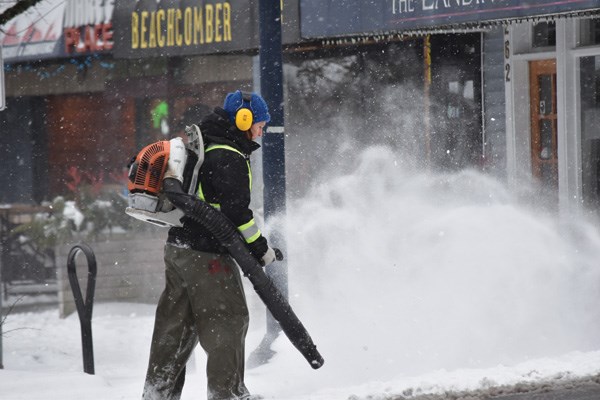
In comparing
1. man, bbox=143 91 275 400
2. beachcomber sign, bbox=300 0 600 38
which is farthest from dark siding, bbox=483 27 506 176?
man, bbox=143 91 275 400

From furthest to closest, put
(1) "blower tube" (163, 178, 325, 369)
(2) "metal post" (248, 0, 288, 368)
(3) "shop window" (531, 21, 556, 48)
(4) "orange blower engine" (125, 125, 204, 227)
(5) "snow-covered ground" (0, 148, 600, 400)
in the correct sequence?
(3) "shop window" (531, 21, 556, 48) → (2) "metal post" (248, 0, 288, 368) → (5) "snow-covered ground" (0, 148, 600, 400) → (4) "orange blower engine" (125, 125, 204, 227) → (1) "blower tube" (163, 178, 325, 369)

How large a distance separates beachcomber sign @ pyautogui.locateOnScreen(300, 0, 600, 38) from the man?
455 cm

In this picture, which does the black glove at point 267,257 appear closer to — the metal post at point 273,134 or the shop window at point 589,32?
the metal post at point 273,134

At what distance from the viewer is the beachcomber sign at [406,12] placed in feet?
32.1

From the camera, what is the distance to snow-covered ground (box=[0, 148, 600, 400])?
276 inches

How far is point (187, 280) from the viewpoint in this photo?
→ 19.3ft

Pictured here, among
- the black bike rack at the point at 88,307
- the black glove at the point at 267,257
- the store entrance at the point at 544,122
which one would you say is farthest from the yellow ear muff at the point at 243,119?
the store entrance at the point at 544,122

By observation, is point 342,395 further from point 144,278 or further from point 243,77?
point 243,77

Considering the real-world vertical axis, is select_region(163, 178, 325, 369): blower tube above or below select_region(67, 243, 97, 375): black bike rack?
above

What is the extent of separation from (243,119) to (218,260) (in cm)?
76

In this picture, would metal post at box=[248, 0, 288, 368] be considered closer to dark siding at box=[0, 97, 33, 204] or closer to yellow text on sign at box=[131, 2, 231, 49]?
yellow text on sign at box=[131, 2, 231, 49]

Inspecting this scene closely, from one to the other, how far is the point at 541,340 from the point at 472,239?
4.61 feet

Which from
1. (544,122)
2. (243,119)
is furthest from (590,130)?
(243,119)

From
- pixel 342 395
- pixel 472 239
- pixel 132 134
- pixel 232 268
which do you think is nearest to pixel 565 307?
pixel 472 239
